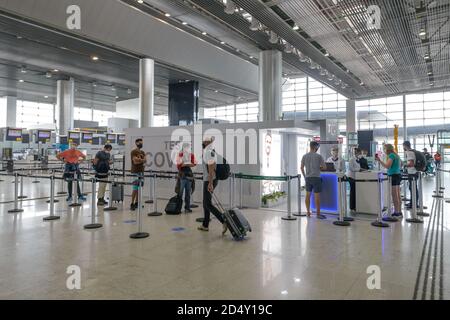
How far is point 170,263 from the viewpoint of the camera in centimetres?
396

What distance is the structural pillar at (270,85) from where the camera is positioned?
1101cm

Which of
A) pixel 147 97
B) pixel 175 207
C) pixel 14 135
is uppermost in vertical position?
pixel 147 97

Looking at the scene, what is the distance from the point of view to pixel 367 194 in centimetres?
733

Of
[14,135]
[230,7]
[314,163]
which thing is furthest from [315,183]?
[14,135]

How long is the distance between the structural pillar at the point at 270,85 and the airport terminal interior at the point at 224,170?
0.05 meters

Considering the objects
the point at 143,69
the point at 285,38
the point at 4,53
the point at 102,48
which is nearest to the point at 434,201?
the point at 285,38

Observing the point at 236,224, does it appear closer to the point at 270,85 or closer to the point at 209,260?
the point at 209,260

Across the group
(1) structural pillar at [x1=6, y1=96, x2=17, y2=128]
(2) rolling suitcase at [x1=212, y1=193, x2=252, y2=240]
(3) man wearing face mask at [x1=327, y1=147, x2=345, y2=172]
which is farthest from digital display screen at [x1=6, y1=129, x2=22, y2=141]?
(3) man wearing face mask at [x1=327, y1=147, x2=345, y2=172]

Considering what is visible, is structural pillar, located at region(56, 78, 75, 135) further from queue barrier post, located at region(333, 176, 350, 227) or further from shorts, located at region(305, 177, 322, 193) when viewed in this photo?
queue barrier post, located at region(333, 176, 350, 227)

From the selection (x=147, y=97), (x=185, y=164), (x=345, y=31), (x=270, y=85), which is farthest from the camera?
(x=147, y=97)

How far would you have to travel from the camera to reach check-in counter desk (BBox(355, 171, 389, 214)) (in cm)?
724

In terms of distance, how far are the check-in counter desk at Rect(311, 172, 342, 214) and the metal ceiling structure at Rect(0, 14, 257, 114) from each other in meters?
7.86

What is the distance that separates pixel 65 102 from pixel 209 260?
16016mm

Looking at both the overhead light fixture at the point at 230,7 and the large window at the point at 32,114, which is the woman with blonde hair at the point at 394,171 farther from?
the large window at the point at 32,114
